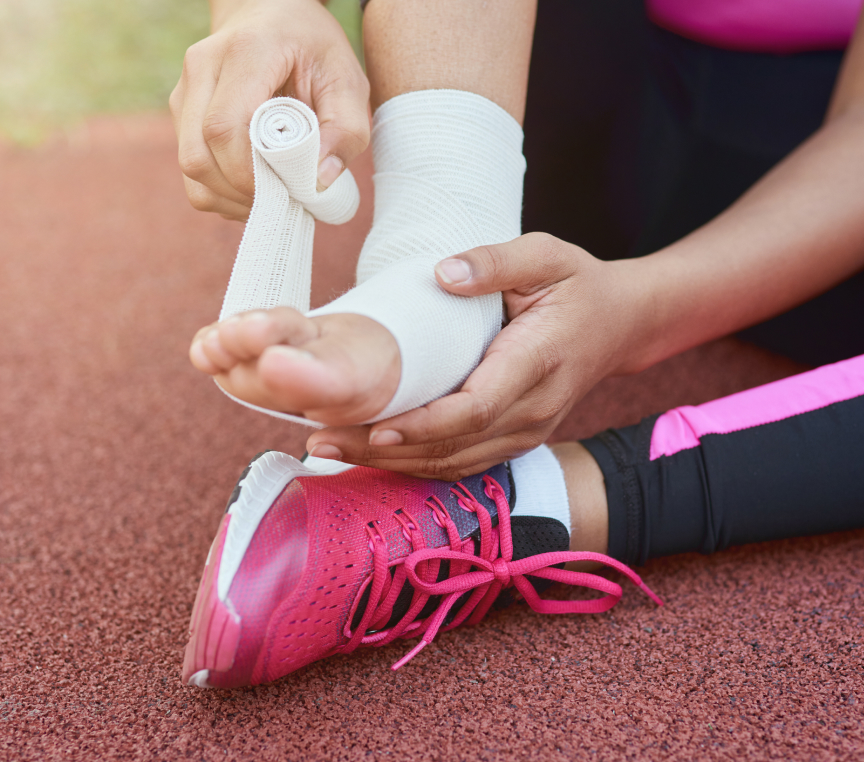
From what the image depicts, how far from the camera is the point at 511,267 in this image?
22.7 inches

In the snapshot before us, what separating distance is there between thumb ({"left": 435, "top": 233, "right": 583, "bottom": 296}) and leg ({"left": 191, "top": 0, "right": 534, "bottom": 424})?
0.02m

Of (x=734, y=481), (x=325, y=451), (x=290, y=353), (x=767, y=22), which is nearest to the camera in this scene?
(x=290, y=353)

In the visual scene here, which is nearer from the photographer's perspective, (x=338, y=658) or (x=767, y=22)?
(x=338, y=658)

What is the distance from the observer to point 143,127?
213cm

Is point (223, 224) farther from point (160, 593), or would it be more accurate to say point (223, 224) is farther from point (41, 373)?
point (160, 593)

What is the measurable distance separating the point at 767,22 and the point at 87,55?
2319mm

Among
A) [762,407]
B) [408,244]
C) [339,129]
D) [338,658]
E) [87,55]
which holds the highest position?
[87,55]

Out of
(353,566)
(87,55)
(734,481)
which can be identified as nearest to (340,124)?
(353,566)

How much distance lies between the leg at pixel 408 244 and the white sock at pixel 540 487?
0.15 meters

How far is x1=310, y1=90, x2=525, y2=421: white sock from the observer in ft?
1.76

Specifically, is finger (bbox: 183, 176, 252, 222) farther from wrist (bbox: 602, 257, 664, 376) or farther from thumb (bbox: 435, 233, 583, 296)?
wrist (bbox: 602, 257, 664, 376)

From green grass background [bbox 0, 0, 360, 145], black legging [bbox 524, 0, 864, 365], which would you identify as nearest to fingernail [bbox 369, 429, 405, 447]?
black legging [bbox 524, 0, 864, 365]

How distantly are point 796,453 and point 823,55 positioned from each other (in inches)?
26.8

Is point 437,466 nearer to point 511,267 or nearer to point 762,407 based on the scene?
point 511,267
